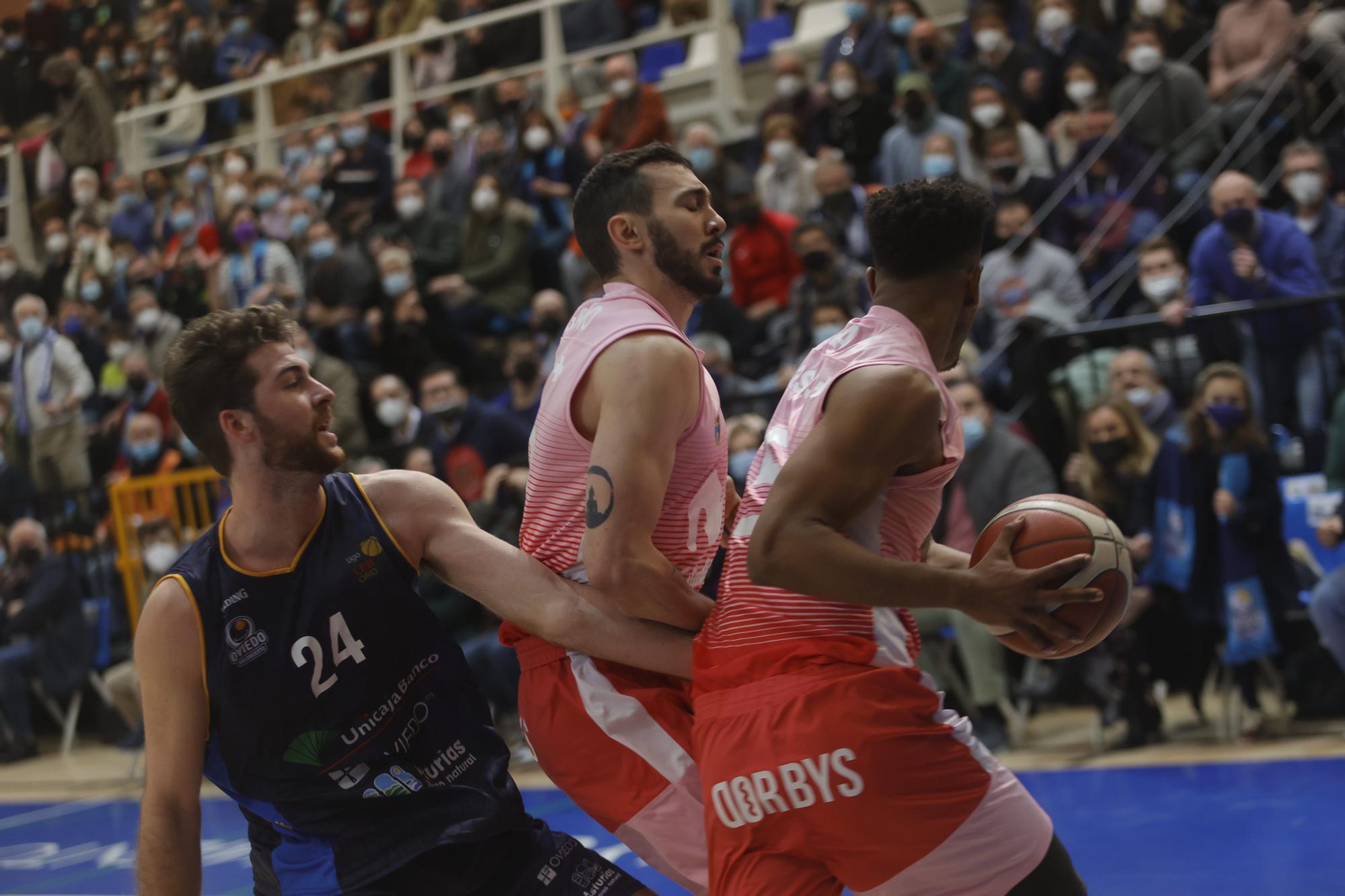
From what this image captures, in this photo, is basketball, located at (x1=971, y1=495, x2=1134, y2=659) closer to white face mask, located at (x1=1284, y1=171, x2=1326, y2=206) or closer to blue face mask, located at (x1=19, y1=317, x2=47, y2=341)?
white face mask, located at (x1=1284, y1=171, x2=1326, y2=206)

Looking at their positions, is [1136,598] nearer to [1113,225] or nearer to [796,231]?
[1113,225]

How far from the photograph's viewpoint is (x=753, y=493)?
268 centimetres

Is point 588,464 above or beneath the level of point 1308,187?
beneath

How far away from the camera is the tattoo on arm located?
9.05 ft

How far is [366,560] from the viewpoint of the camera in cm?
298

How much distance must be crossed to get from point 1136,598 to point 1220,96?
433cm

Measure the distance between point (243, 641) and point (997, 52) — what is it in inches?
363

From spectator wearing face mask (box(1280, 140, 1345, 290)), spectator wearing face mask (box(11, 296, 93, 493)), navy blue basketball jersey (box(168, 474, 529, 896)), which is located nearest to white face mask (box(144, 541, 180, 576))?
spectator wearing face mask (box(11, 296, 93, 493))

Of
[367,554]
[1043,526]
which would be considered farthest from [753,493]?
[367,554]

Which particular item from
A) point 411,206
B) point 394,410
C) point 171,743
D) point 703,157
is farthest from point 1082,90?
point 171,743

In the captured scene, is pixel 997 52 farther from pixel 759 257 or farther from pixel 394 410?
pixel 394 410

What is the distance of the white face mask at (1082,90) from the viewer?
982 cm

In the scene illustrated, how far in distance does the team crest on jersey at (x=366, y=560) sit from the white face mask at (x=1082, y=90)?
26.1 feet

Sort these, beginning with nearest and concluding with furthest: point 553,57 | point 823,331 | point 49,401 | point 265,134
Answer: point 823,331, point 49,401, point 553,57, point 265,134
